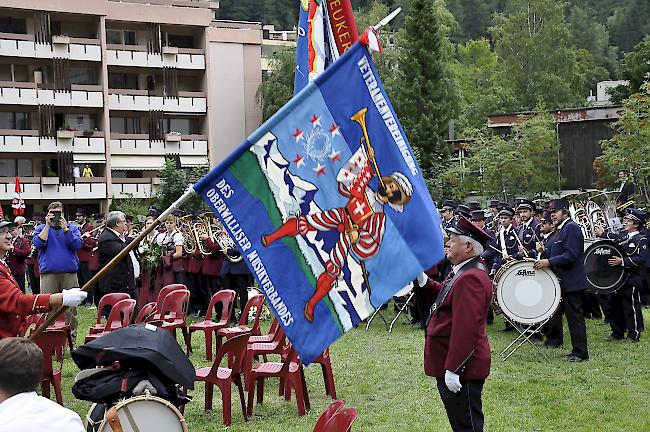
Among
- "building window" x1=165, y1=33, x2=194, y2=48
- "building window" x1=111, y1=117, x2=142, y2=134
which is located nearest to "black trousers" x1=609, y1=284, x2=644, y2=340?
"building window" x1=111, y1=117, x2=142, y2=134

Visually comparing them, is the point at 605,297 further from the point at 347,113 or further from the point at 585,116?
the point at 585,116

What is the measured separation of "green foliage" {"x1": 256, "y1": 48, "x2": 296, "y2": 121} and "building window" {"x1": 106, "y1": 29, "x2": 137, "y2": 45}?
28.7 feet

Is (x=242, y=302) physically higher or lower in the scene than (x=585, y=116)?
lower

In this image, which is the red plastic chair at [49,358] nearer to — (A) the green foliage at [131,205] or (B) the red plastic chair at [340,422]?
(B) the red plastic chair at [340,422]

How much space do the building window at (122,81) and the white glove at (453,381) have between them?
49702 millimetres

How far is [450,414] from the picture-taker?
20.7ft

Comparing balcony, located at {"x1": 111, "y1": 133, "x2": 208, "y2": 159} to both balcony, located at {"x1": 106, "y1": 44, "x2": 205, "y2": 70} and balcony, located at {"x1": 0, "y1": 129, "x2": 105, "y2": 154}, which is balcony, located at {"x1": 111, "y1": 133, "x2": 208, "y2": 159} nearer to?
balcony, located at {"x1": 0, "y1": 129, "x2": 105, "y2": 154}

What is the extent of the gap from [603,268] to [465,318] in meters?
7.66

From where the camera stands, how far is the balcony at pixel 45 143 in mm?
48344

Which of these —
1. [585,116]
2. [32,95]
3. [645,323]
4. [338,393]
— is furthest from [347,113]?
[32,95]

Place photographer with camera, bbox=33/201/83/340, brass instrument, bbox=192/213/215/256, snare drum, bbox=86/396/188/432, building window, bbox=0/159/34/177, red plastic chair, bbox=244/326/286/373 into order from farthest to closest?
building window, bbox=0/159/34/177
brass instrument, bbox=192/213/215/256
photographer with camera, bbox=33/201/83/340
red plastic chair, bbox=244/326/286/373
snare drum, bbox=86/396/188/432

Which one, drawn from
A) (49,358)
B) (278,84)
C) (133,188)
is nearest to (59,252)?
(49,358)

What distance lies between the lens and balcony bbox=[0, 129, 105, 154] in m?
48.3

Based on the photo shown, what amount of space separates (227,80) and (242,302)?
1702 inches
